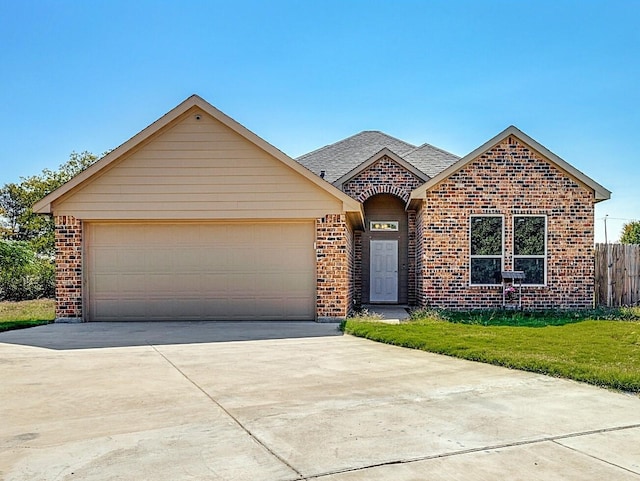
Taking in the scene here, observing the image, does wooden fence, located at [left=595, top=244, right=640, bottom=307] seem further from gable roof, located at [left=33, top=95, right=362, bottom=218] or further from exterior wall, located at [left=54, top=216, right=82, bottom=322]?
A: exterior wall, located at [left=54, top=216, right=82, bottom=322]

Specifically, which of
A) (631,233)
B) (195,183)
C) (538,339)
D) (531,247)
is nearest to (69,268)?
(195,183)

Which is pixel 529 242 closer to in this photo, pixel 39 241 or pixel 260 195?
pixel 260 195

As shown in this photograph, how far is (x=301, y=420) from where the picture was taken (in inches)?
202

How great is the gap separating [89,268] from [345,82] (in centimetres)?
759

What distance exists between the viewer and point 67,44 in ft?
46.1

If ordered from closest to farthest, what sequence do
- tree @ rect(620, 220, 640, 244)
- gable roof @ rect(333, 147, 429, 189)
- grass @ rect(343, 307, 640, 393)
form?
grass @ rect(343, 307, 640, 393), gable roof @ rect(333, 147, 429, 189), tree @ rect(620, 220, 640, 244)

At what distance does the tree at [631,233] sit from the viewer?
34594 millimetres

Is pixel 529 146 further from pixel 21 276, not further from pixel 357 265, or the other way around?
pixel 21 276

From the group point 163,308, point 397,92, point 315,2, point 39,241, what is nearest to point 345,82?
point 397,92

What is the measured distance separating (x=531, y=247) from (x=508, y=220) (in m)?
0.89

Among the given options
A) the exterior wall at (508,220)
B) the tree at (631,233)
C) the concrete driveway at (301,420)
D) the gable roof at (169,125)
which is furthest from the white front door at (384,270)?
the tree at (631,233)

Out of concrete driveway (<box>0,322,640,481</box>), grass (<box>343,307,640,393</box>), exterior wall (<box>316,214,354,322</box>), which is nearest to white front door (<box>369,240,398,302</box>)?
grass (<box>343,307,640,393</box>)

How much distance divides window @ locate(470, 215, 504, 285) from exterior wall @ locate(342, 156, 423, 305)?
2.89 metres

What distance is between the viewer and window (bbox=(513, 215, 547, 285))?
1505 cm
